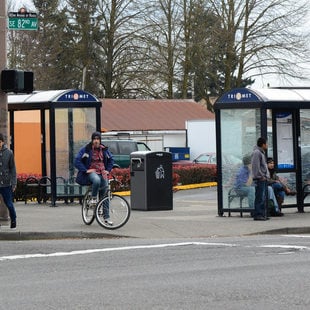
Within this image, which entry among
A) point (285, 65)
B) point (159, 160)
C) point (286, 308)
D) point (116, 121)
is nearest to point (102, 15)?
point (116, 121)

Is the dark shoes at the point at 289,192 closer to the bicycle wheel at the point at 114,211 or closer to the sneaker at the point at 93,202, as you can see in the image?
the bicycle wheel at the point at 114,211

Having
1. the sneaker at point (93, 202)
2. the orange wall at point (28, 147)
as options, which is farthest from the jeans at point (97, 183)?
the orange wall at point (28, 147)

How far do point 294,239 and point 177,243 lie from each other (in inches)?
86.3

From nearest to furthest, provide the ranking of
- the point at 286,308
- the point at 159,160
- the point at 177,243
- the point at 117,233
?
the point at 286,308, the point at 177,243, the point at 117,233, the point at 159,160

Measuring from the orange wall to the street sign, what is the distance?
27.1ft

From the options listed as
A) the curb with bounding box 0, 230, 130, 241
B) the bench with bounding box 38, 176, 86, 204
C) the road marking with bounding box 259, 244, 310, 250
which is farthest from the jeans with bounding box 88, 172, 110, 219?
the bench with bounding box 38, 176, 86, 204

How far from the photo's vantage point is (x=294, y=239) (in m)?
16.7

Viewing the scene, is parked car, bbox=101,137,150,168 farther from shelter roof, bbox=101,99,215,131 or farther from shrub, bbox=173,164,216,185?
shelter roof, bbox=101,99,215,131

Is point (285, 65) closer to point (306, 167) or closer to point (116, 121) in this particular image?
point (116, 121)

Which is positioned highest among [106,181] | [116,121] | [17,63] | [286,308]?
[17,63]

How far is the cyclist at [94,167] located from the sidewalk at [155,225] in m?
0.80

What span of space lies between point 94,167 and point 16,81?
2267mm

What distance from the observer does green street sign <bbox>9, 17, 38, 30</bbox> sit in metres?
18.0

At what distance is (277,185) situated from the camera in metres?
20.9
